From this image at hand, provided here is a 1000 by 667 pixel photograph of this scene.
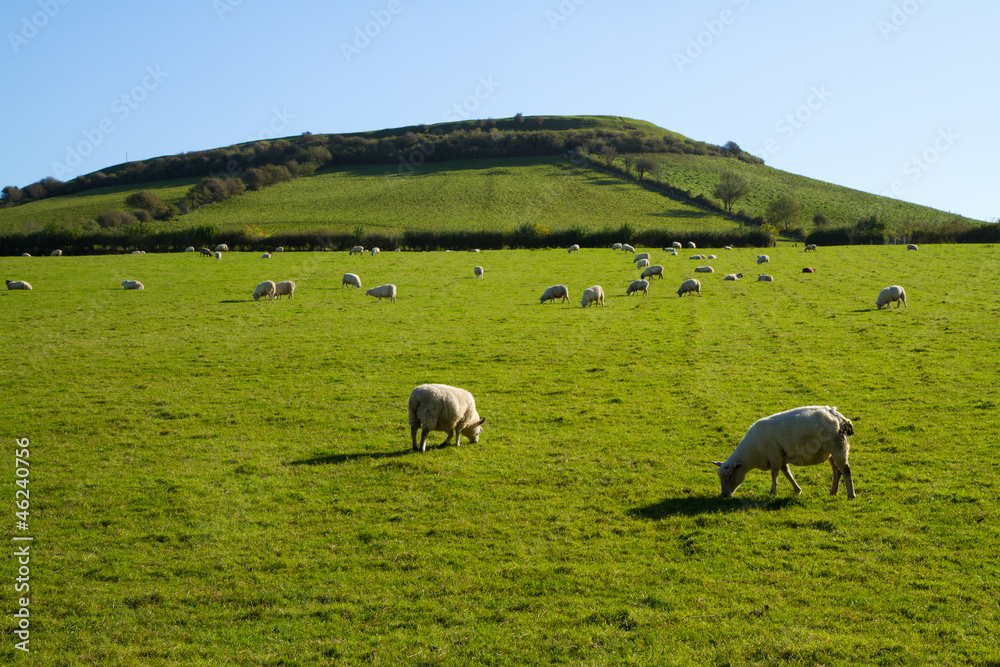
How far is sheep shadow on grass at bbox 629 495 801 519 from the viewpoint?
34.7 feet

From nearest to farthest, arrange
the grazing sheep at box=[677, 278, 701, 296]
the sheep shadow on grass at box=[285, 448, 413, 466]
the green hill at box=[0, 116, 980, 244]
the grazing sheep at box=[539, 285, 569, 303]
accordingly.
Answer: the sheep shadow on grass at box=[285, 448, 413, 466] < the grazing sheep at box=[539, 285, 569, 303] < the grazing sheep at box=[677, 278, 701, 296] < the green hill at box=[0, 116, 980, 244]

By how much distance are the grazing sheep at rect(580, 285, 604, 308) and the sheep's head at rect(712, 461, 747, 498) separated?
2278cm

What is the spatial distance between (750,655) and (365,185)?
126m

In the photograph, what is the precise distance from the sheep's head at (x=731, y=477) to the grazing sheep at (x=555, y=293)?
24.9 meters

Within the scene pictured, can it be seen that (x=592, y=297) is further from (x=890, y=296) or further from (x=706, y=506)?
(x=706, y=506)

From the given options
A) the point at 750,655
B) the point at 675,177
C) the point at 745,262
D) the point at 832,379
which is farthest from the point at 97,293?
the point at 675,177

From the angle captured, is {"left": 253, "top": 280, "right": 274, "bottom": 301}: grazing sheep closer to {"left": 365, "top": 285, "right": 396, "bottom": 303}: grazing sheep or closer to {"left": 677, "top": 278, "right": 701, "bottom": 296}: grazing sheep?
{"left": 365, "top": 285, "right": 396, "bottom": 303}: grazing sheep

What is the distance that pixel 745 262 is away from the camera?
54.5 meters

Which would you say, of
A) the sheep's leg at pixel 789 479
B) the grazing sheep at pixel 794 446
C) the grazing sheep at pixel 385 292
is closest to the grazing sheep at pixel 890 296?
the grazing sheep at pixel 794 446

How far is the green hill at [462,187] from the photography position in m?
98.5

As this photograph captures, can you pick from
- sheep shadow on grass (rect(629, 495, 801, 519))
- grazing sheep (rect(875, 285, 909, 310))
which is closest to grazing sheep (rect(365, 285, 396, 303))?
grazing sheep (rect(875, 285, 909, 310))

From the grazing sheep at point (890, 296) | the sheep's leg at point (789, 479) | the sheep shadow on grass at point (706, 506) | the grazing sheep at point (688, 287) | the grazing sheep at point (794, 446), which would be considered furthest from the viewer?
the grazing sheep at point (688, 287)

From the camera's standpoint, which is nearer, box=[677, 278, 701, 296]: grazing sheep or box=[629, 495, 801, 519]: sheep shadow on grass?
box=[629, 495, 801, 519]: sheep shadow on grass

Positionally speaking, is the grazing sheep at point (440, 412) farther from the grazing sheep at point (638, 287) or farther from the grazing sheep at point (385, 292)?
the grazing sheep at point (638, 287)
